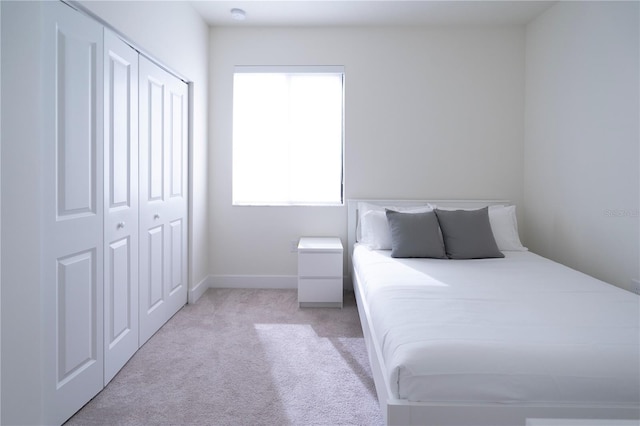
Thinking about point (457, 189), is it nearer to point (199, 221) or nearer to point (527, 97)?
point (527, 97)

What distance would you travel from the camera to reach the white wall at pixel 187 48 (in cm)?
225

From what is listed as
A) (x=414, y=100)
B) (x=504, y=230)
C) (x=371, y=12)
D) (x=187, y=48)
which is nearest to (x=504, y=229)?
(x=504, y=230)

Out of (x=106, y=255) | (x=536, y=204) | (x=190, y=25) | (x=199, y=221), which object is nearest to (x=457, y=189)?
(x=536, y=204)

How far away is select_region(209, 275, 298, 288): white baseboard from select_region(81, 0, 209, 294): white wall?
21 centimetres

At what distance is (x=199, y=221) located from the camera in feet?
12.1

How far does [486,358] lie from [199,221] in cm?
292

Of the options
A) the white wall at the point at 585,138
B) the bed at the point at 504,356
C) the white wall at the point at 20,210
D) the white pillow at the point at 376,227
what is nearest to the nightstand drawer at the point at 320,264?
the white pillow at the point at 376,227

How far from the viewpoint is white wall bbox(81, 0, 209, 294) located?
7.39 ft

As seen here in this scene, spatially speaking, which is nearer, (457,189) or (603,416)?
(603,416)

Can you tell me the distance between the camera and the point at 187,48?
325 cm

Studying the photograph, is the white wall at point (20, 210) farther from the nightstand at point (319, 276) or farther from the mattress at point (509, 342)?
the nightstand at point (319, 276)

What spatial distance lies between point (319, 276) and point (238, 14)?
2442 millimetres

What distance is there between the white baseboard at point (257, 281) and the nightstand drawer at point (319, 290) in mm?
580

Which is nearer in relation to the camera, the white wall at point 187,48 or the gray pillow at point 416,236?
the white wall at point 187,48
